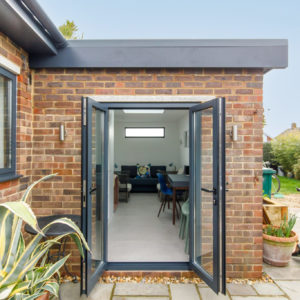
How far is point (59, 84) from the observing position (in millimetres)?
2777

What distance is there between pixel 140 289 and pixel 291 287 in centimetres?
157

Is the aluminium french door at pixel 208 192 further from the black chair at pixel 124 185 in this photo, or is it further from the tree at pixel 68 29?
the tree at pixel 68 29

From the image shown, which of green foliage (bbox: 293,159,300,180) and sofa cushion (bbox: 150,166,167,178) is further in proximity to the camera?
green foliage (bbox: 293,159,300,180)

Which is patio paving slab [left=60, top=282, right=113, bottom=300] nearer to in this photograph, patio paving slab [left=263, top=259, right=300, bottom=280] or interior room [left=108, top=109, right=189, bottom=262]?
interior room [left=108, top=109, right=189, bottom=262]

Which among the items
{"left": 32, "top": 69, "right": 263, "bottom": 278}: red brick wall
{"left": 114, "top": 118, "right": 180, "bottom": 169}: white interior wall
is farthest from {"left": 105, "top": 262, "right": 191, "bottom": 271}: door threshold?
{"left": 114, "top": 118, "right": 180, "bottom": 169}: white interior wall

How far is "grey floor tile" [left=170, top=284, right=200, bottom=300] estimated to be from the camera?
2.42 meters

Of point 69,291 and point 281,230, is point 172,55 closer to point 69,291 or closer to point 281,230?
point 281,230

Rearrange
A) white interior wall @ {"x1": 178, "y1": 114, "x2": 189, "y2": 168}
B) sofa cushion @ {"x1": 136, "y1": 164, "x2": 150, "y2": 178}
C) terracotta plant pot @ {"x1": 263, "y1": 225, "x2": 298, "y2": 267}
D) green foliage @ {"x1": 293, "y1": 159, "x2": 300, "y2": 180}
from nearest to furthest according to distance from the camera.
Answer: terracotta plant pot @ {"x1": 263, "y1": 225, "x2": 298, "y2": 267} < white interior wall @ {"x1": 178, "y1": 114, "x2": 189, "y2": 168} < sofa cushion @ {"x1": 136, "y1": 164, "x2": 150, "y2": 178} < green foliage @ {"x1": 293, "y1": 159, "x2": 300, "y2": 180}

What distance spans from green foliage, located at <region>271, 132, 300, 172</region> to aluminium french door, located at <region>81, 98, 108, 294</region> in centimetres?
1152

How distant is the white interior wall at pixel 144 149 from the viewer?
9062 millimetres

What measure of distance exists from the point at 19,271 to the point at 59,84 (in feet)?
6.36

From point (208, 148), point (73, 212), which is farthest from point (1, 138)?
point (208, 148)

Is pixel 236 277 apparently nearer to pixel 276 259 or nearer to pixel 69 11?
pixel 276 259

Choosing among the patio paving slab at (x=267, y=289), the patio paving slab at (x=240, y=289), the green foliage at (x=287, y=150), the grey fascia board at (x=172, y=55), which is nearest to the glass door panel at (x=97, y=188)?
the grey fascia board at (x=172, y=55)
